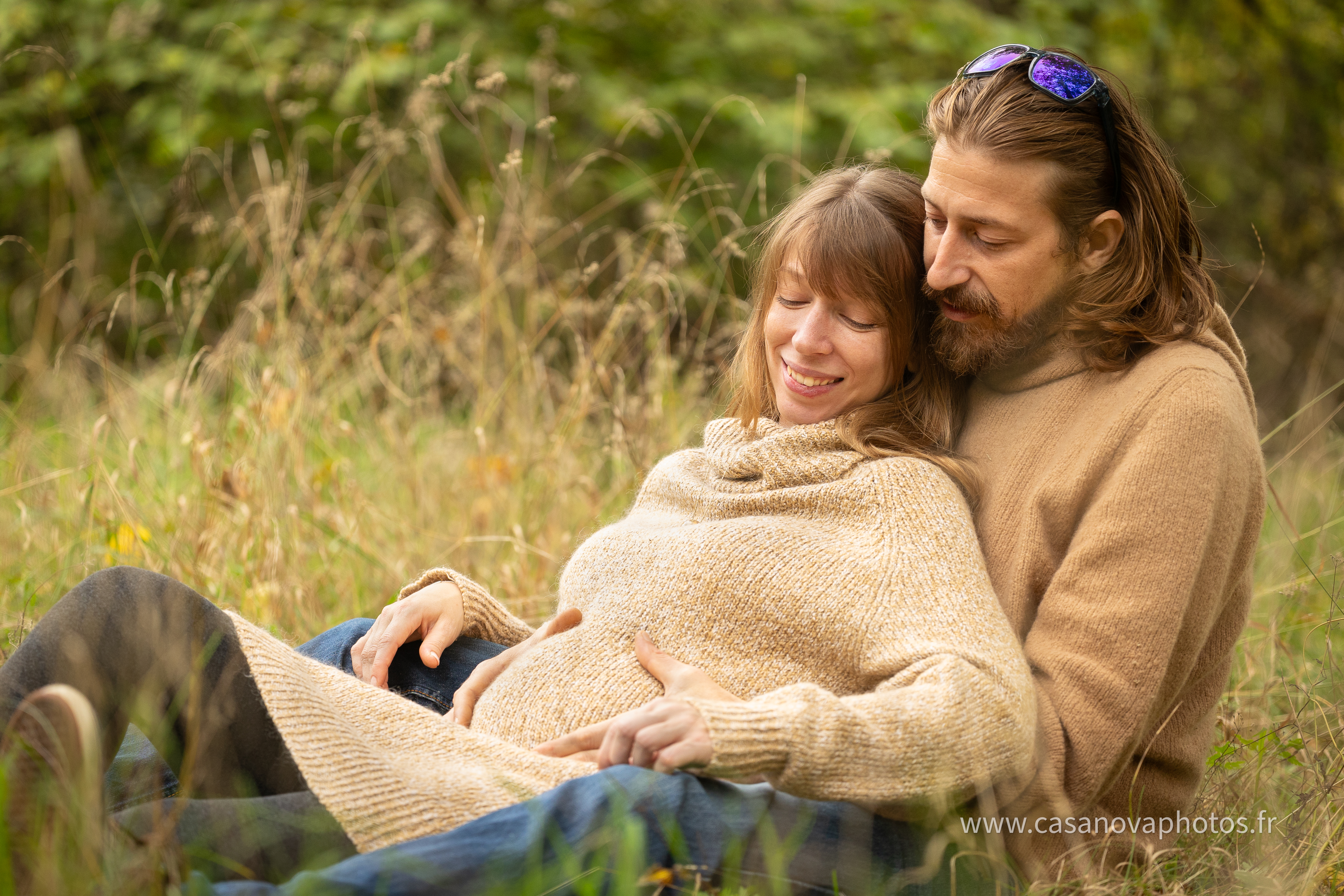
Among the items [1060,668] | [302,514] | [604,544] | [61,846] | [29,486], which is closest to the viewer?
[61,846]

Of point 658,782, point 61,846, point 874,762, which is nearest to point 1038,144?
point 874,762

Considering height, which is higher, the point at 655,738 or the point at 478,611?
the point at 655,738

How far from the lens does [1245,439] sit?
1.61 metres

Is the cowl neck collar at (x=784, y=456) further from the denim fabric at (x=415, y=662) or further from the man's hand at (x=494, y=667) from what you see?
the denim fabric at (x=415, y=662)

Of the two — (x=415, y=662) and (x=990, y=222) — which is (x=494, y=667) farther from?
(x=990, y=222)

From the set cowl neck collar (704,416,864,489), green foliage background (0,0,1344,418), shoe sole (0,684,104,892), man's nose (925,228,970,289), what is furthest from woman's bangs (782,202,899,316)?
green foliage background (0,0,1344,418)

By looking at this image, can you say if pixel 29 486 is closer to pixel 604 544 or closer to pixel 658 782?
pixel 604 544

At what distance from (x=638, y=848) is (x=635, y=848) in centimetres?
2

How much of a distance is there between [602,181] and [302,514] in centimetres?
345

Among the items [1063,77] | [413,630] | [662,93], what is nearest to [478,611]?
[413,630]

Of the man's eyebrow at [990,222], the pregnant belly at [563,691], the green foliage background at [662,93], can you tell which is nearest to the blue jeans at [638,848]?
the pregnant belly at [563,691]

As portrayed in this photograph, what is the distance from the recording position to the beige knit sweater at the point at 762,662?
1.46 metres

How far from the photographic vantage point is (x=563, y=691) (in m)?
1.79

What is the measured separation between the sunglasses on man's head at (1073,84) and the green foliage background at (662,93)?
9.88 feet
